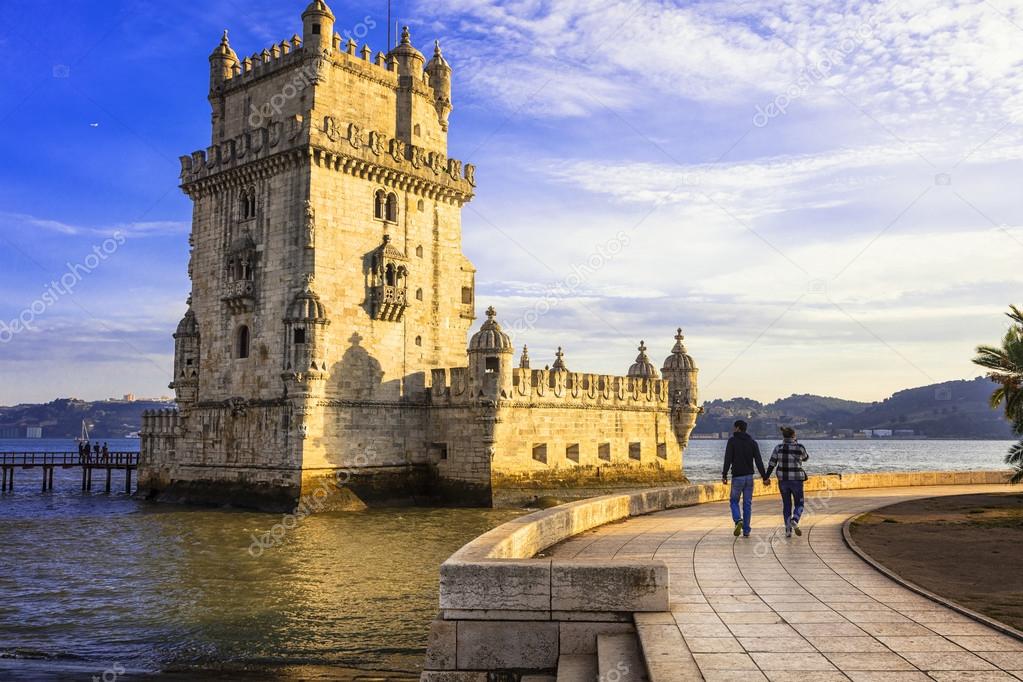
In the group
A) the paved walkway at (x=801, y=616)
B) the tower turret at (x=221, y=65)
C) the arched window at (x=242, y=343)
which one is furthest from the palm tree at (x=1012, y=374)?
the tower turret at (x=221, y=65)

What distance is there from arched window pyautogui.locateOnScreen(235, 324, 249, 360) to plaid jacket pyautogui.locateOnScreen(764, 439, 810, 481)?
28.0m

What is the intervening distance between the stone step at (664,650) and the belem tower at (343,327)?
26978 mm

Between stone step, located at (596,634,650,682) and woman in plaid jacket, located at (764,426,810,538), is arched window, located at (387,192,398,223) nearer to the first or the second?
woman in plaid jacket, located at (764,426,810,538)

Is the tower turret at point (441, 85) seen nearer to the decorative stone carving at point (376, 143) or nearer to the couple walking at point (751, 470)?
the decorative stone carving at point (376, 143)

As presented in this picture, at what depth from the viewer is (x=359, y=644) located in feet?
51.3

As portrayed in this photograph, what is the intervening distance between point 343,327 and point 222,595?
18.4 metres

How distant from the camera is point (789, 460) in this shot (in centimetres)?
1606

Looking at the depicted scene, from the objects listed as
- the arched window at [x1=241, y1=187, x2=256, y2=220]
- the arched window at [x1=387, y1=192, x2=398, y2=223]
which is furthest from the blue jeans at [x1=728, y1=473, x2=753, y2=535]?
the arched window at [x1=241, y1=187, x2=256, y2=220]

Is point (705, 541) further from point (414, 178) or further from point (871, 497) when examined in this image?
point (414, 178)

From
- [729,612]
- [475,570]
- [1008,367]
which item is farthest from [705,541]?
[1008,367]

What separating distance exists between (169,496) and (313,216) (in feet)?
51.5

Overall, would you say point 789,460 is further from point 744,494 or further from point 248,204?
point 248,204

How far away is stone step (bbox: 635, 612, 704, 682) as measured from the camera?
772cm

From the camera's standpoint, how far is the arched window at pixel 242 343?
127 ft
